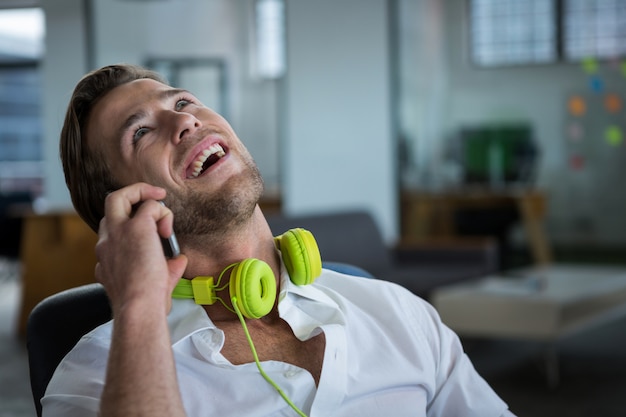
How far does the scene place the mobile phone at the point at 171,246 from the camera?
143cm

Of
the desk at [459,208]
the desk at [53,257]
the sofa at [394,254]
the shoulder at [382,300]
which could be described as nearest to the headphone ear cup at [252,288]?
the shoulder at [382,300]

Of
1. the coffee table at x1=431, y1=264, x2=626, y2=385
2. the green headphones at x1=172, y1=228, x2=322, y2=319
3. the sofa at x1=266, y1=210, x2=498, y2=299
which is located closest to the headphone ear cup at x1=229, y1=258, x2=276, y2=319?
the green headphones at x1=172, y1=228, x2=322, y2=319

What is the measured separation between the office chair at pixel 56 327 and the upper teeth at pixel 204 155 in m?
0.29

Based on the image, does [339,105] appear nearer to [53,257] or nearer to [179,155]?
[53,257]

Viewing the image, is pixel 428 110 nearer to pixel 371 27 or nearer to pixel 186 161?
pixel 371 27

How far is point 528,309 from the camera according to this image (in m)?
4.27

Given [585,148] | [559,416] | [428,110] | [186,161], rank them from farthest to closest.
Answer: [428,110], [585,148], [559,416], [186,161]

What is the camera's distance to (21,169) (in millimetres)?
11336

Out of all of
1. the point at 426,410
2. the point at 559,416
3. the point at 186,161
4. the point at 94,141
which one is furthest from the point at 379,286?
the point at 559,416

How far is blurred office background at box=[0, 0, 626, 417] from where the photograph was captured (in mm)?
6473

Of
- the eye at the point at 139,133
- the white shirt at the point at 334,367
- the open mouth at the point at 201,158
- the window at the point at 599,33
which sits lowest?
the white shirt at the point at 334,367

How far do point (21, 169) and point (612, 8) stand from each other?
767cm

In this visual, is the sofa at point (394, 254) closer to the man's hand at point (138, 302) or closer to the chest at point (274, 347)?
the chest at point (274, 347)

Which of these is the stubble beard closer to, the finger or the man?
the man
